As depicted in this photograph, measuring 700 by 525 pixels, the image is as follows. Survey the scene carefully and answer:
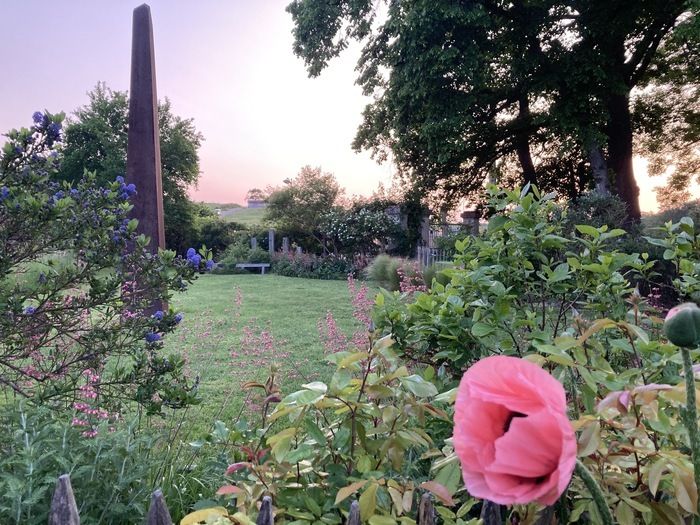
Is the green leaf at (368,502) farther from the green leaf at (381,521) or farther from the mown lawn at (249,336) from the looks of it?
the mown lawn at (249,336)

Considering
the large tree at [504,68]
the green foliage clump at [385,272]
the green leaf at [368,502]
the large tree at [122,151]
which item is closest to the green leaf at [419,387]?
the green leaf at [368,502]

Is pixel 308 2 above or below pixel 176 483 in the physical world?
above

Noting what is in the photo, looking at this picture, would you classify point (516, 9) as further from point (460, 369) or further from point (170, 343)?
point (460, 369)

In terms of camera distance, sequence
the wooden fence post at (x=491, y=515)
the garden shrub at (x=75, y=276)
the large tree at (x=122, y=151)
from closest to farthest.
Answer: the wooden fence post at (x=491, y=515), the garden shrub at (x=75, y=276), the large tree at (x=122, y=151)

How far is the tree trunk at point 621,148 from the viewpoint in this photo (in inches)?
476

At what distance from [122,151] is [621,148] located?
23.4m

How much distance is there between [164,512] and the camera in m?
0.96

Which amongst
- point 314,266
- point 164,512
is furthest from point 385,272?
point 164,512

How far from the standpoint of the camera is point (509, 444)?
0.39m

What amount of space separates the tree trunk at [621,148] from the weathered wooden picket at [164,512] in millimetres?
13032

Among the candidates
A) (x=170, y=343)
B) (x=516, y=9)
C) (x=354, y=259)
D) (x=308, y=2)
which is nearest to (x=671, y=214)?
(x=516, y=9)

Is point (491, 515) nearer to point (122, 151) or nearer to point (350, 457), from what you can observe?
point (350, 457)

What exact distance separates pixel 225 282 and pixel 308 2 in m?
7.60

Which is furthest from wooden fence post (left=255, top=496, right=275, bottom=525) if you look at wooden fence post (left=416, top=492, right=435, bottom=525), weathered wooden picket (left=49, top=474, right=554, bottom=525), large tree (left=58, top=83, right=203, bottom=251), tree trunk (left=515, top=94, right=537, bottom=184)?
large tree (left=58, top=83, right=203, bottom=251)
